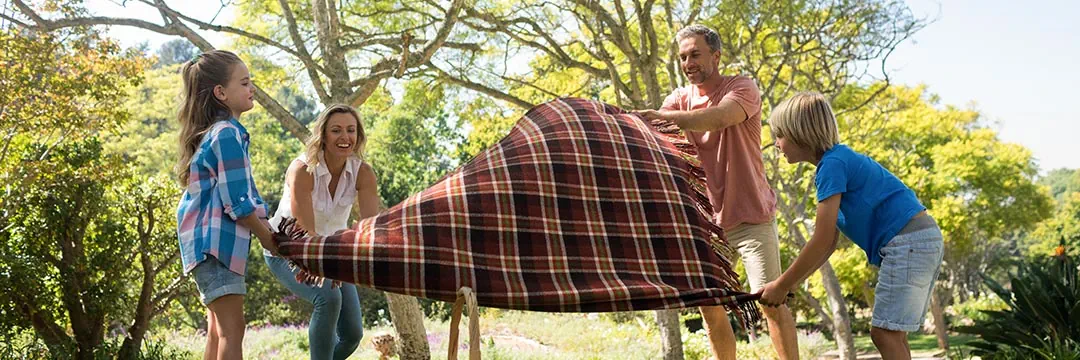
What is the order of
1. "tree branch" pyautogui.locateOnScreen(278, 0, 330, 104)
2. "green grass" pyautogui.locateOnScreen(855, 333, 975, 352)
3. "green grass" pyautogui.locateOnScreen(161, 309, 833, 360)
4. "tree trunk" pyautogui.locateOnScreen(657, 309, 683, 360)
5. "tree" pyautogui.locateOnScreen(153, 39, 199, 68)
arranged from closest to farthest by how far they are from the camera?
"tree branch" pyautogui.locateOnScreen(278, 0, 330, 104) → "tree trunk" pyautogui.locateOnScreen(657, 309, 683, 360) → "green grass" pyautogui.locateOnScreen(161, 309, 833, 360) → "green grass" pyautogui.locateOnScreen(855, 333, 975, 352) → "tree" pyautogui.locateOnScreen(153, 39, 199, 68)

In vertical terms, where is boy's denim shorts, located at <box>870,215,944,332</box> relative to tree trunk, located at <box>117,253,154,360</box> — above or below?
below

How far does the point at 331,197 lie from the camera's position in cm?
407

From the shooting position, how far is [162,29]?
7.74 meters

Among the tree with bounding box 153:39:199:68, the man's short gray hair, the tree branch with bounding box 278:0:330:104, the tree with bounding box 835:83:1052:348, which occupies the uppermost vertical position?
the tree with bounding box 153:39:199:68

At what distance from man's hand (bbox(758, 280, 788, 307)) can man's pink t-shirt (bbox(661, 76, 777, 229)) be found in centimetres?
73

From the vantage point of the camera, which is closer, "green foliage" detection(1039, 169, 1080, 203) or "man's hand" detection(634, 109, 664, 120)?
"man's hand" detection(634, 109, 664, 120)

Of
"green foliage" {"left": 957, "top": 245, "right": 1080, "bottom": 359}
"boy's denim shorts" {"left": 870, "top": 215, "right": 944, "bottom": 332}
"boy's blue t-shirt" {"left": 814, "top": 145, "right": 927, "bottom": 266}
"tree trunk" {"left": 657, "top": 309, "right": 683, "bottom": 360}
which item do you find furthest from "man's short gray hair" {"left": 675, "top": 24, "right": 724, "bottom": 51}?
"tree trunk" {"left": 657, "top": 309, "right": 683, "bottom": 360}

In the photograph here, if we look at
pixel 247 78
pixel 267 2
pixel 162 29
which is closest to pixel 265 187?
pixel 267 2

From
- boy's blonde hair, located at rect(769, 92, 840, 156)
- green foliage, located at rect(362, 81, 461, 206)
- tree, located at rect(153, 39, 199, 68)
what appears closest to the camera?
boy's blonde hair, located at rect(769, 92, 840, 156)

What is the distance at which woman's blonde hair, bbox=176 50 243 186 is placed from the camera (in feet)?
10.9

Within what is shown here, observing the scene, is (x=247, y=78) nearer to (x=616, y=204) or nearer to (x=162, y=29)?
(x=616, y=204)

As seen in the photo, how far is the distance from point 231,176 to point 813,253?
197 centimetres

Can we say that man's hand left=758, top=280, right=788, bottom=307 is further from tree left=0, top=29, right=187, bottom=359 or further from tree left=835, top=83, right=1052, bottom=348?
tree left=835, top=83, right=1052, bottom=348

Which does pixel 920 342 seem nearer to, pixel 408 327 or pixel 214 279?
pixel 408 327
